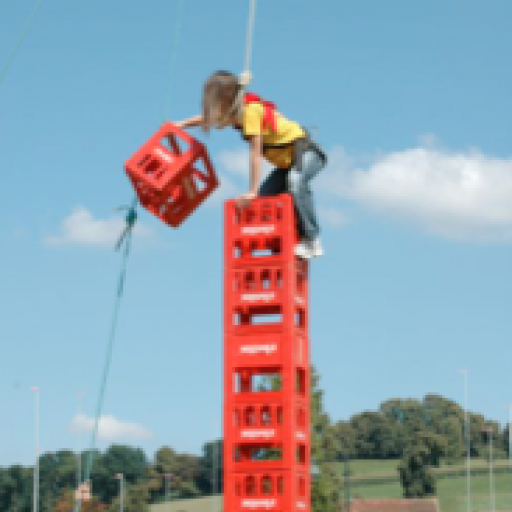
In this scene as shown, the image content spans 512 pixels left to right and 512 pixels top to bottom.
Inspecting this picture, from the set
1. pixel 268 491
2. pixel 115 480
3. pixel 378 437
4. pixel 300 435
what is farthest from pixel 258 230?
pixel 378 437

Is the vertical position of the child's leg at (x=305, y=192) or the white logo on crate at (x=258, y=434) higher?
Result: the child's leg at (x=305, y=192)

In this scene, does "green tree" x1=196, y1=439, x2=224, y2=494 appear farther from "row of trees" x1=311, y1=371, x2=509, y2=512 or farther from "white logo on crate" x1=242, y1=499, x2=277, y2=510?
"white logo on crate" x1=242, y1=499, x2=277, y2=510

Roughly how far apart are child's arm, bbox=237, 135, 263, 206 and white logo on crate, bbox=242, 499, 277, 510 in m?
5.13

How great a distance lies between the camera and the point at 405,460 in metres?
99.6

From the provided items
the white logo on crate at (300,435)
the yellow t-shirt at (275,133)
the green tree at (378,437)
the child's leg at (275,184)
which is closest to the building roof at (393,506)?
the green tree at (378,437)

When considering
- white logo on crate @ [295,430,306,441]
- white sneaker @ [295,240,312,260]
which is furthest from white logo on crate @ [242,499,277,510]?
white sneaker @ [295,240,312,260]

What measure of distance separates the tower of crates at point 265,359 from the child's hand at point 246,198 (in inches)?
9.1

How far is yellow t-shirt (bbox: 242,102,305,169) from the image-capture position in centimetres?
2141

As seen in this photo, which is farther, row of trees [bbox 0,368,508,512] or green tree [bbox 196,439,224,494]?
green tree [bbox 196,439,224,494]

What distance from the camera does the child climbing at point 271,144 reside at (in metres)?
21.2

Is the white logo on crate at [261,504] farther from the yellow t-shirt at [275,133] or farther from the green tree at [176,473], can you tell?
the green tree at [176,473]

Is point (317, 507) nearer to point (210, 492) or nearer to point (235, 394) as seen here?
point (235, 394)

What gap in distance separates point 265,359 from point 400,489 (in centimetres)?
8362

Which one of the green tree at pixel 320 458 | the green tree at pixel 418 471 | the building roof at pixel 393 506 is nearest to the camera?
the green tree at pixel 320 458
